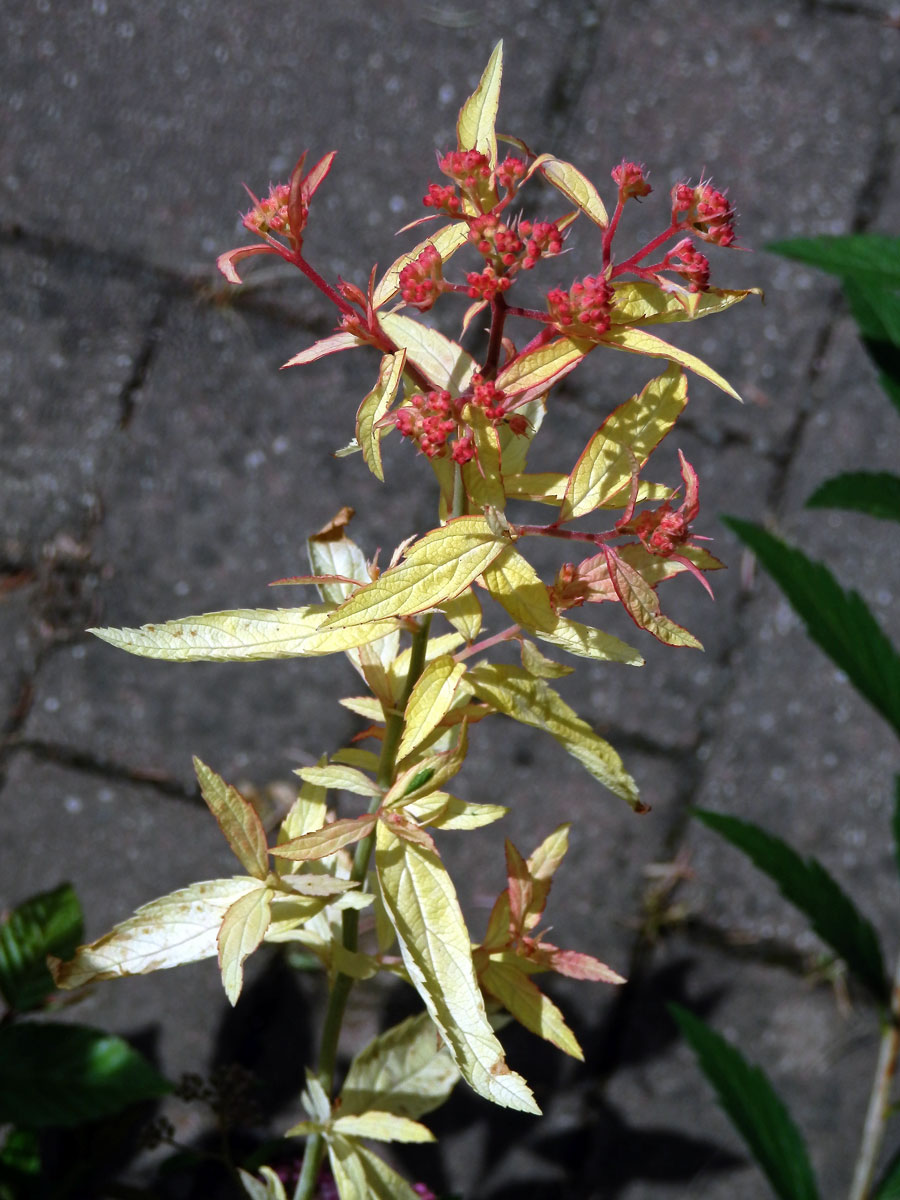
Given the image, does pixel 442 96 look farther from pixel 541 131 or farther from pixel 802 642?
pixel 802 642

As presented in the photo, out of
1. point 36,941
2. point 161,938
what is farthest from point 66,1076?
point 161,938

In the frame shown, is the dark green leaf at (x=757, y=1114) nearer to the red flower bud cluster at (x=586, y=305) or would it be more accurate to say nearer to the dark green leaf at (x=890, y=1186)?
the dark green leaf at (x=890, y=1186)

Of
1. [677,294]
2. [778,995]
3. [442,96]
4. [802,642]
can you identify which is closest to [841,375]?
[802,642]

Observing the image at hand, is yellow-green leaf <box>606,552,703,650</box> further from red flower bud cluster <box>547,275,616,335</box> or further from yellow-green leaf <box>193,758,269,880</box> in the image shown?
yellow-green leaf <box>193,758,269,880</box>

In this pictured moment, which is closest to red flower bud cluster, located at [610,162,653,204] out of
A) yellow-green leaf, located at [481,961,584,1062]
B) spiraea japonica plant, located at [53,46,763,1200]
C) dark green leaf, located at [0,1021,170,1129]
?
spiraea japonica plant, located at [53,46,763,1200]

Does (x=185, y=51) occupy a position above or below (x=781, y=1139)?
above

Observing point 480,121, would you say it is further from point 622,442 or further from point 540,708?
point 540,708

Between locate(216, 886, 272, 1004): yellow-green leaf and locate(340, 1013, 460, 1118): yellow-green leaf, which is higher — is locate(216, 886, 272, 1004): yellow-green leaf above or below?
above
